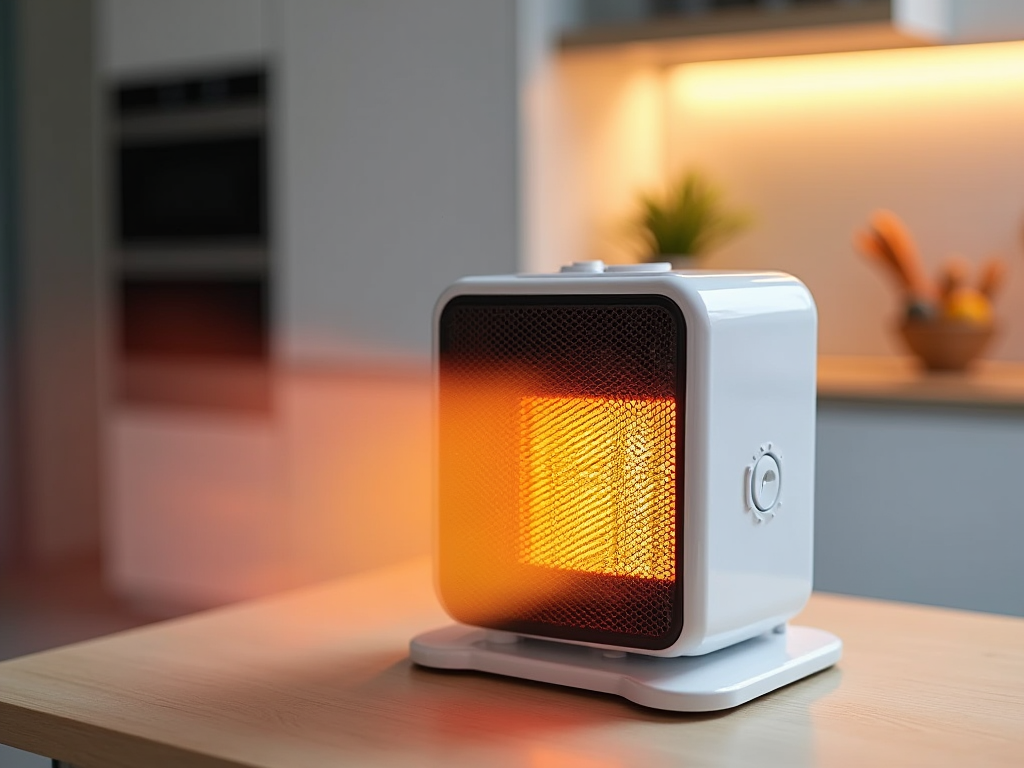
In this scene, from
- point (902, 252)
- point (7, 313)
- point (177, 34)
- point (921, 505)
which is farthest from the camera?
point (7, 313)

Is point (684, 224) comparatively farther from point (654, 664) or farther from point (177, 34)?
point (654, 664)

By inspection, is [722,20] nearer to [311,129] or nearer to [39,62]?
[311,129]

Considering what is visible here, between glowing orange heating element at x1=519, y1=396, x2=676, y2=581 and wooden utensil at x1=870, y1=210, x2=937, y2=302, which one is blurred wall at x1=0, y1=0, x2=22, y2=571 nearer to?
wooden utensil at x1=870, y1=210, x2=937, y2=302

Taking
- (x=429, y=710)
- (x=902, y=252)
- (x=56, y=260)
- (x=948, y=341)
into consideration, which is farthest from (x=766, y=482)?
(x=56, y=260)

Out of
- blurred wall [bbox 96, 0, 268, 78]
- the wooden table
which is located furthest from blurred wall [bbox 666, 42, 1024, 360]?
the wooden table

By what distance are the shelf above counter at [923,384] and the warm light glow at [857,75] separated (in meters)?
0.56

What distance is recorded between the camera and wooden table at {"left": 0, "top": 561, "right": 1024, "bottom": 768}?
0.71 meters

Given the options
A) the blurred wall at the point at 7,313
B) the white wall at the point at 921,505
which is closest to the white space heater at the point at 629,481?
the white wall at the point at 921,505

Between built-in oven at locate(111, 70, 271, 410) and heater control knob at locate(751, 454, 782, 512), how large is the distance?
8.09ft

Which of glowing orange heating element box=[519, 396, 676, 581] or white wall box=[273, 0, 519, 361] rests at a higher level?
white wall box=[273, 0, 519, 361]

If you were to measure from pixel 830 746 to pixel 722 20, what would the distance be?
82.5 inches

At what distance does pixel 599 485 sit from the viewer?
84 centimetres

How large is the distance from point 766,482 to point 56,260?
3.99 metres

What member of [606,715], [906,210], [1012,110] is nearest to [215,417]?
[906,210]
